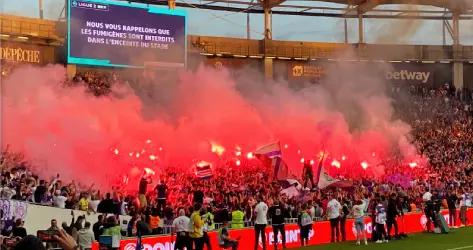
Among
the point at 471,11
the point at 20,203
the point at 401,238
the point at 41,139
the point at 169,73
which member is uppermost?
the point at 471,11

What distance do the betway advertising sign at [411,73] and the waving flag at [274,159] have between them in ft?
57.8

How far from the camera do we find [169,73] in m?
30.7

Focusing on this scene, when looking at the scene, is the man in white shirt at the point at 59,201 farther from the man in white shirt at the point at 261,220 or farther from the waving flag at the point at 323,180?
the waving flag at the point at 323,180

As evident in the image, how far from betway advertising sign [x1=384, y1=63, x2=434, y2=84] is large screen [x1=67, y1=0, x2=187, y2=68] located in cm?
1539

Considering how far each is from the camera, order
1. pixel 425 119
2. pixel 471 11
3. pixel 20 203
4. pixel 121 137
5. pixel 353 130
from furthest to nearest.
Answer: pixel 471 11
pixel 425 119
pixel 353 130
pixel 121 137
pixel 20 203

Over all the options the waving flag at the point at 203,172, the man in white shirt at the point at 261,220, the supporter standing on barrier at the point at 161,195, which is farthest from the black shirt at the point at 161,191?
the man in white shirt at the point at 261,220

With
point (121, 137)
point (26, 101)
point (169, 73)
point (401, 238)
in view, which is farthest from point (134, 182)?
point (401, 238)

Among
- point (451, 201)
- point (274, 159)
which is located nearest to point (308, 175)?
point (274, 159)

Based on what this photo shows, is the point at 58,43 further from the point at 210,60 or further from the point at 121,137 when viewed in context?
the point at 210,60

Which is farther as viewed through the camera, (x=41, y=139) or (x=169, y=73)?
(x=169, y=73)

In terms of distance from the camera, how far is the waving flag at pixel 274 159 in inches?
972

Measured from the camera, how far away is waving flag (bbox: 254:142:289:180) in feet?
81.0

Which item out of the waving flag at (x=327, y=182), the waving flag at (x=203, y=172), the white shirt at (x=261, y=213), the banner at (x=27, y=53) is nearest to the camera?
the white shirt at (x=261, y=213)

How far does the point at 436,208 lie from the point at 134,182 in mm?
10323
